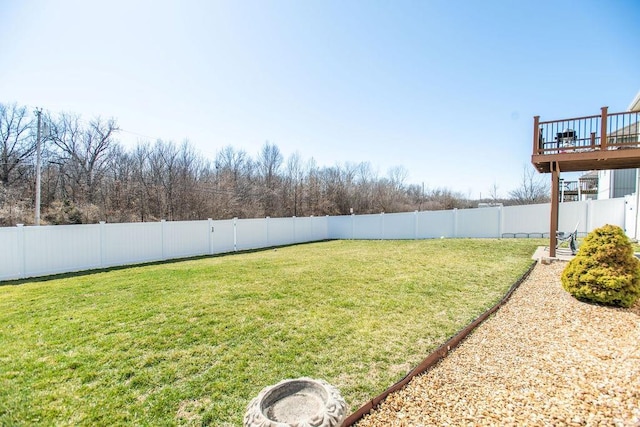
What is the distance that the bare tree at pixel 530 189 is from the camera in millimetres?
27516

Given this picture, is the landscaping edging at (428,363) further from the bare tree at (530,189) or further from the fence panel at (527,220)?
the bare tree at (530,189)

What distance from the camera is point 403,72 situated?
9297mm

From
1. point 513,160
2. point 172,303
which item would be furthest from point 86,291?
point 513,160

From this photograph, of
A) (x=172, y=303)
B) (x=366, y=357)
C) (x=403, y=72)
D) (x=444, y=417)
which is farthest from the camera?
(x=403, y=72)

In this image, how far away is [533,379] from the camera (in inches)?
93.9

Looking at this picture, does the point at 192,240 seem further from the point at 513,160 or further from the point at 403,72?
the point at 513,160

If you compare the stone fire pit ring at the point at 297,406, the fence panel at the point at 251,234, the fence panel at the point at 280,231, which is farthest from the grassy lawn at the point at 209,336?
the fence panel at the point at 280,231

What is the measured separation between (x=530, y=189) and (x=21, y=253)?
117ft

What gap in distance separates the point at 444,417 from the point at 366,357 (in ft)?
3.03

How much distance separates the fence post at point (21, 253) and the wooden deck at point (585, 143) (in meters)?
12.6

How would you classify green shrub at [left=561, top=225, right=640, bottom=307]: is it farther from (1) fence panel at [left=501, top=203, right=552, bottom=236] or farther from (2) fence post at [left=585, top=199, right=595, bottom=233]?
(2) fence post at [left=585, top=199, right=595, bottom=233]

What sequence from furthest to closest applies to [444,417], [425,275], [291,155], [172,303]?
[291,155] < [425,275] < [172,303] < [444,417]

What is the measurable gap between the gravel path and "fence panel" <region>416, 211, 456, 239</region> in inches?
363

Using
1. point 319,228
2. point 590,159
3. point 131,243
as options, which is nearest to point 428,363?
point 590,159
